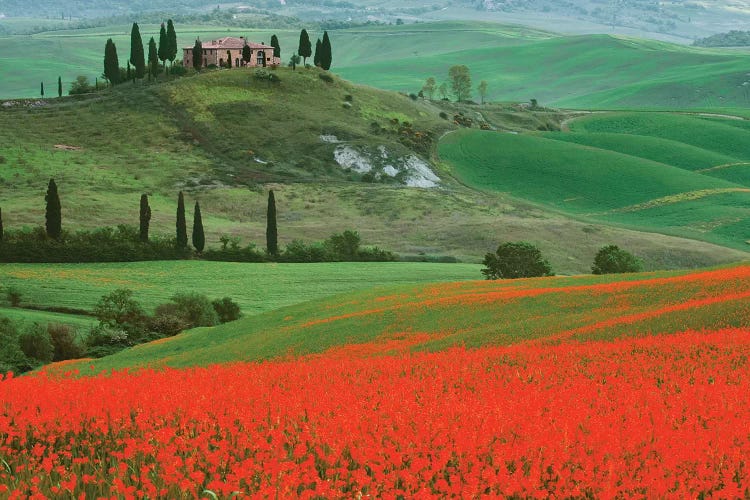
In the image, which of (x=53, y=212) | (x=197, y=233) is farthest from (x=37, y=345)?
(x=197, y=233)

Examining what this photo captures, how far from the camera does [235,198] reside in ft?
540

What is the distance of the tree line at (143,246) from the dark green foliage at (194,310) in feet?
98.3

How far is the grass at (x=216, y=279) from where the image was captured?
89781 mm

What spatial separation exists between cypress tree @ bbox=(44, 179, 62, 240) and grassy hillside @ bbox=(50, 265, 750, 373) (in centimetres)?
4940

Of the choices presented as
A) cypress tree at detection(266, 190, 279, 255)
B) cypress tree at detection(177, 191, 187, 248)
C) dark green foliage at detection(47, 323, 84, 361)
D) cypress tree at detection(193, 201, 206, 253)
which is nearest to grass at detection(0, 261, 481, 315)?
cypress tree at detection(177, 191, 187, 248)

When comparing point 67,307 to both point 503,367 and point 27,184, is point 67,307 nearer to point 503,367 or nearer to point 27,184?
point 503,367

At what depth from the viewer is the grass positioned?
89.8m

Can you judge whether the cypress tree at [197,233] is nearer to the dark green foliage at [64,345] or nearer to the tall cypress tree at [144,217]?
the tall cypress tree at [144,217]

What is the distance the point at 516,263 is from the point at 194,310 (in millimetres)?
35560

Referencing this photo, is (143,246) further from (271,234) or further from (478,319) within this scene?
(478,319)

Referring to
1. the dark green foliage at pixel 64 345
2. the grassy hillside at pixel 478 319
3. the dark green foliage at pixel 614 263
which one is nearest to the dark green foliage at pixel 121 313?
the dark green foliage at pixel 64 345

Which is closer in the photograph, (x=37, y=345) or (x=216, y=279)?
(x=37, y=345)

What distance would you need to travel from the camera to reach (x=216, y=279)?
334 feet

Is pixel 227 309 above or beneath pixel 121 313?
beneath
